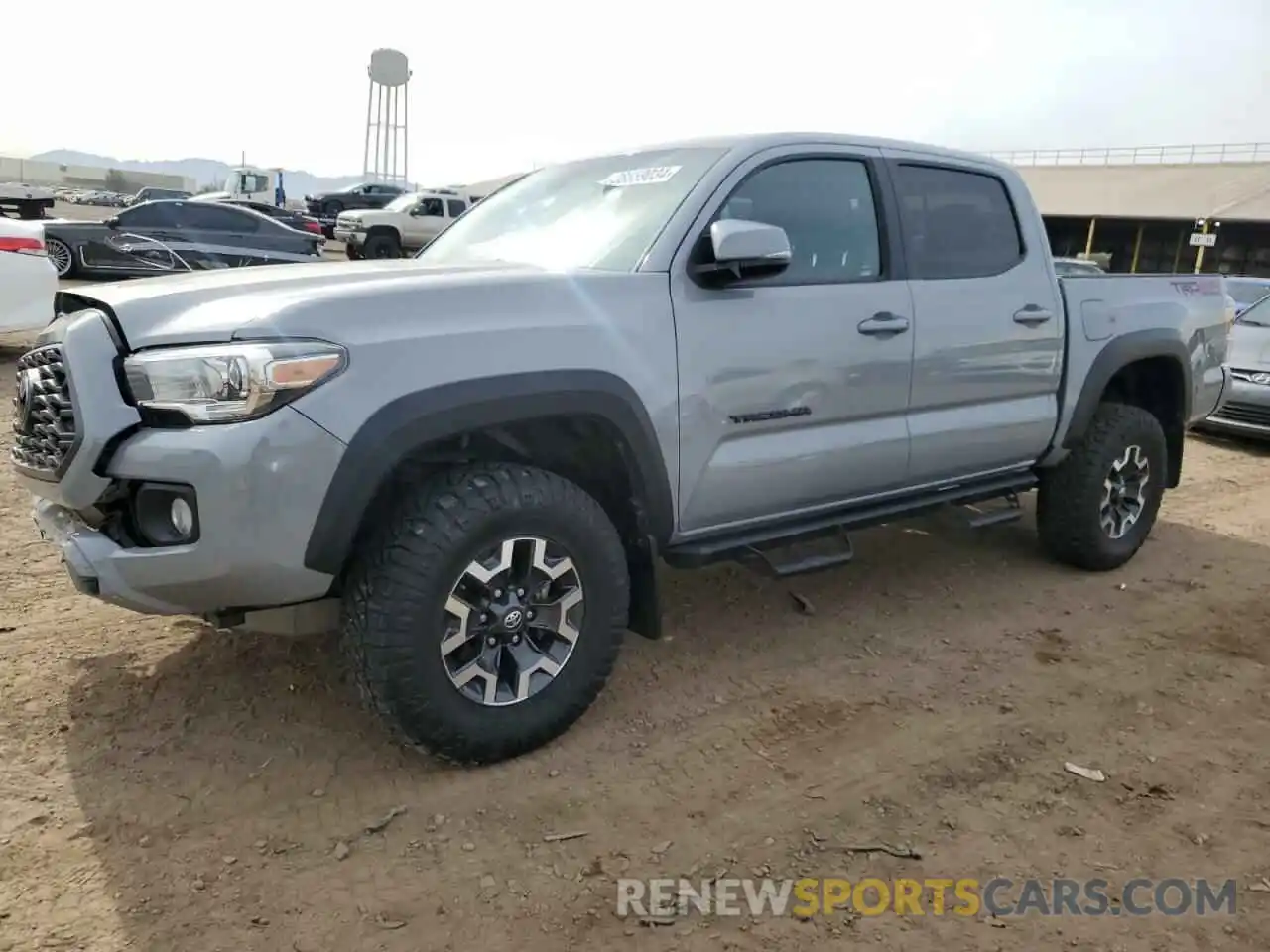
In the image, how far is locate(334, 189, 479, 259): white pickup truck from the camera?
2252 centimetres

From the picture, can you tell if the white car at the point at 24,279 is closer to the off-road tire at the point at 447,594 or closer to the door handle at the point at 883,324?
the off-road tire at the point at 447,594

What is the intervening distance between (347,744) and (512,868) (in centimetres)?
84

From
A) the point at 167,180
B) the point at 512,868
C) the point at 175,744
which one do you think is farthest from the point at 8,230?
the point at 167,180

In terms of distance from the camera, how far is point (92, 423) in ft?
8.50

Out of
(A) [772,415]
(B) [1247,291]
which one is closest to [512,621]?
(A) [772,415]

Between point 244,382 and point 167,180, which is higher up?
point 167,180

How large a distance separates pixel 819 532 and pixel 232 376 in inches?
85.9

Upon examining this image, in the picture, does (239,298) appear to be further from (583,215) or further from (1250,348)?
(1250,348)

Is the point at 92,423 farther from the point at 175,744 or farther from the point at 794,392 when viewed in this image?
the point at 794,392

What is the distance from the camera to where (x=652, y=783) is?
3.03m

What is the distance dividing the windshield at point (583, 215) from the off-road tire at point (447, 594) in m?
0.88

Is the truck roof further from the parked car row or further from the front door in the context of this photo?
the parked car row

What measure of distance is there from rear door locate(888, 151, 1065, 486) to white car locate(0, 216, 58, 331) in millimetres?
7073

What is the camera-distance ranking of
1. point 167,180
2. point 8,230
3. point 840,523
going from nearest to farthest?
point 840,523 → point 8,230 → point 167,180
